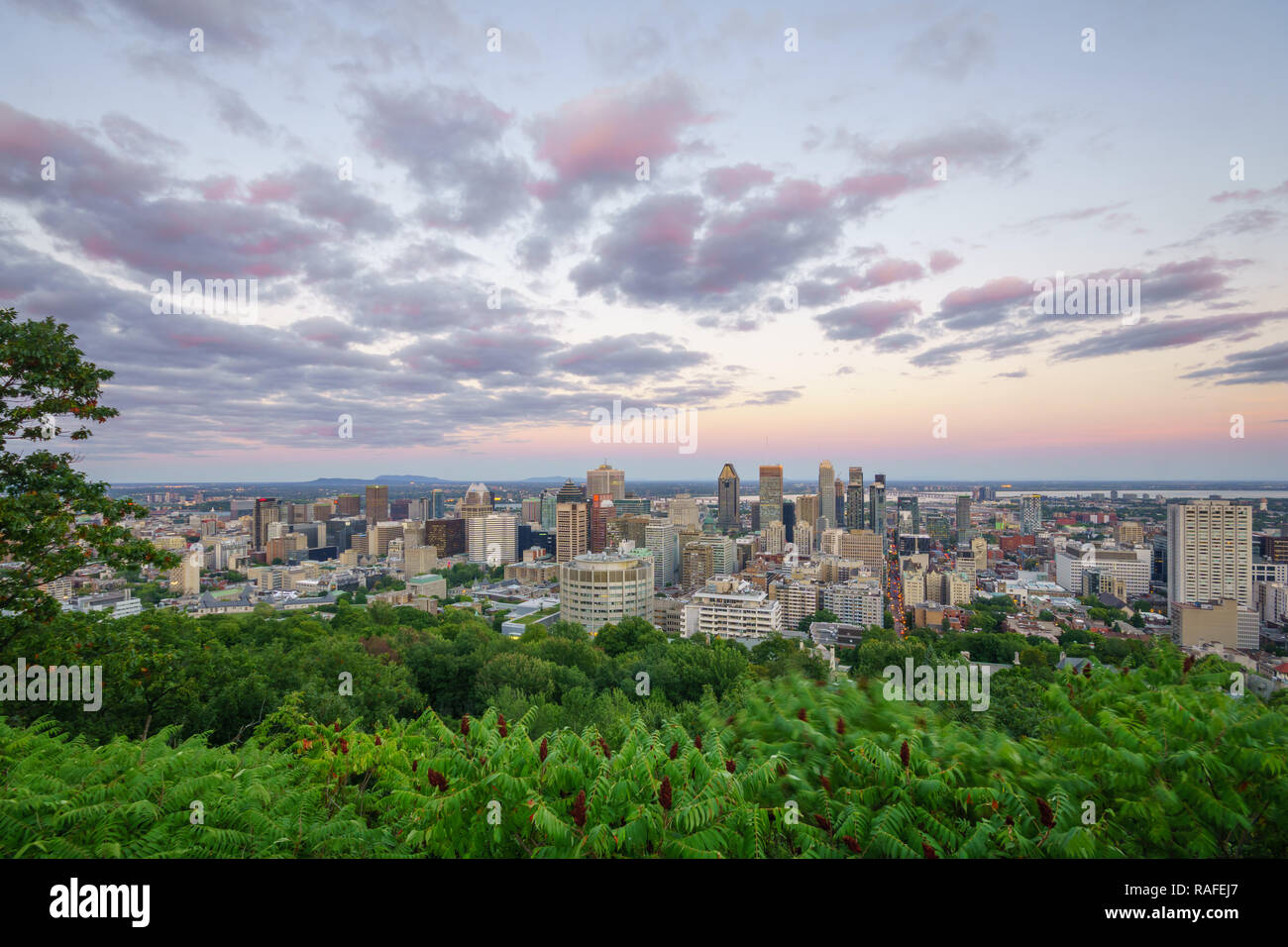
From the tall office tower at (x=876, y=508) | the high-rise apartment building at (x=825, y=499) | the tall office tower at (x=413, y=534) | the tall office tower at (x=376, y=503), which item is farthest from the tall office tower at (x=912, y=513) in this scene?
the tall office tower at (x=376, y=503)

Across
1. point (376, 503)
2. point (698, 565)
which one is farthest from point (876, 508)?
point (376, 503)

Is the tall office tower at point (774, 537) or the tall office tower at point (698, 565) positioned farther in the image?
the tall office tower at point (774, 537)

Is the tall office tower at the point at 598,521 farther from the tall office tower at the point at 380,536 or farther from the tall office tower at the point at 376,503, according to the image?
the tall office tower at the point at 376,503

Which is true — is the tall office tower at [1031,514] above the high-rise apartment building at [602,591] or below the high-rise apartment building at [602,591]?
above

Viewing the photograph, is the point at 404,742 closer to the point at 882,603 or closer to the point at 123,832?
the point at 123,832
